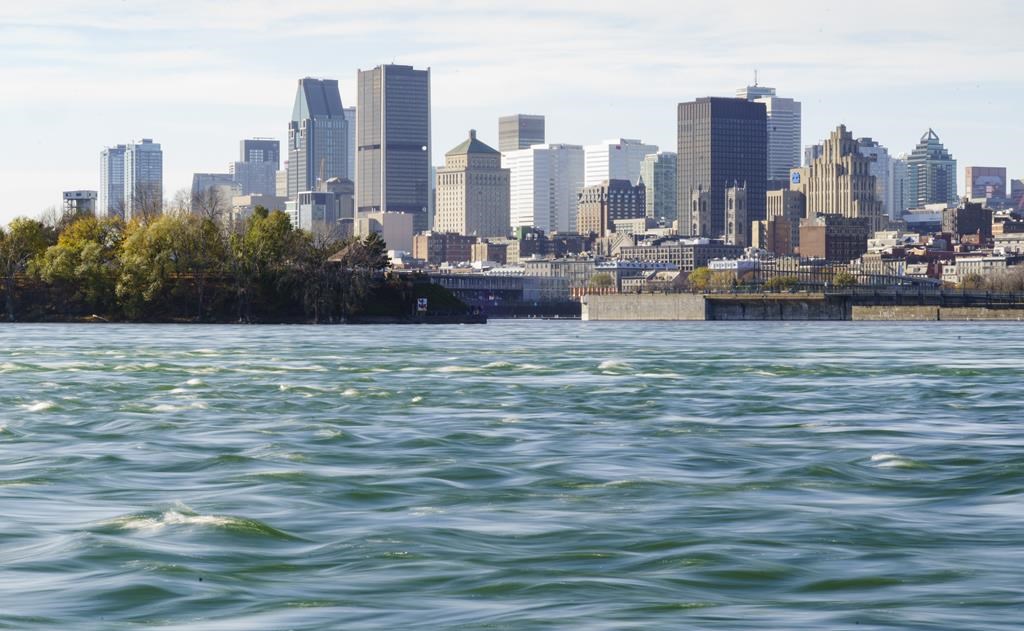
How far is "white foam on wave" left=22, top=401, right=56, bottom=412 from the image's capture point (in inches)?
2156

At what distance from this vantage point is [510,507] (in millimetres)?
31422

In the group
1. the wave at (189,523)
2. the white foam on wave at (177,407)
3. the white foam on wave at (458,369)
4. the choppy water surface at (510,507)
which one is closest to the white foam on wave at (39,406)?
the choppy water surface at (510,507)

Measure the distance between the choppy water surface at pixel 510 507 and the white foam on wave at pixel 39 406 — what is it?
1.02 feet

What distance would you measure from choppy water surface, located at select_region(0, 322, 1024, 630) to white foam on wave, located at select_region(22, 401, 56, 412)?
31cm

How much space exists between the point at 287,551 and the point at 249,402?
32994mm

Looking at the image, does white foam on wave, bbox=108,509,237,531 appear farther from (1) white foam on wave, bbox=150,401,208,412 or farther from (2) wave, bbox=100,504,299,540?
(1) white foam on wave, bbox=150,401,208,412

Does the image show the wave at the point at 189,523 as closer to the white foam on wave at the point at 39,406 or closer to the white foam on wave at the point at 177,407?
the white foam on wave at the point at 177,407

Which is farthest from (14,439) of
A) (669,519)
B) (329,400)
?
(669,519)

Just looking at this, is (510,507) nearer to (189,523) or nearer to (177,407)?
(189,523)

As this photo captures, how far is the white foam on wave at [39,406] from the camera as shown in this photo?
5475 centimetres

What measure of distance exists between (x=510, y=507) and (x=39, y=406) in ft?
93.2

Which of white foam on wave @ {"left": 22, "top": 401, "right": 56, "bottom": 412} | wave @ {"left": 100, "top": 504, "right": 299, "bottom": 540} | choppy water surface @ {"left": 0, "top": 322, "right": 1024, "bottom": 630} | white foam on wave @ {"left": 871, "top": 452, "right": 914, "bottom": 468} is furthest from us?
white foam on wave @ {"left": 22, "top": 401, "right": 56, "bottom": 412}

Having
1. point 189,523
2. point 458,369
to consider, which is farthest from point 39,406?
point 458,369

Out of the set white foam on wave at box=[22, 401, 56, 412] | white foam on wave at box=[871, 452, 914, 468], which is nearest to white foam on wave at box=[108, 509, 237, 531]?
white foam on wave at box=[871, 452, 914, 468]
